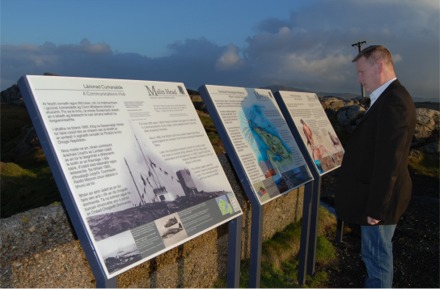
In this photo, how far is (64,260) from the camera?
3.14 m

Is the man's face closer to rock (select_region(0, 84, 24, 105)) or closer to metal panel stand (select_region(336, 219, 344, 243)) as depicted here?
metal panel stand (select_region(336, 219, 344, 243))

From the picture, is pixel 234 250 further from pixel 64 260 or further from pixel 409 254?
pixel 409 254

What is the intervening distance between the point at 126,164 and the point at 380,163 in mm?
2169

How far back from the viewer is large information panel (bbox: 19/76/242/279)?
2.32 m

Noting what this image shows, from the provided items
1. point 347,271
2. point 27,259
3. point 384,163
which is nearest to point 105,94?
point 27,259

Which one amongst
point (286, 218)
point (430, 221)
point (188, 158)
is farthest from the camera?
point (430, 221)

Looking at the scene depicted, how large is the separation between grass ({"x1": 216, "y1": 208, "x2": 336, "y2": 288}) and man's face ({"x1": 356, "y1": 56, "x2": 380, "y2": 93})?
9.35 feet

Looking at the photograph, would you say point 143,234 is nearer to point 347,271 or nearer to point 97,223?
point 97,223

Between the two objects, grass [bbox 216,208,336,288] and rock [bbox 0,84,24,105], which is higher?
rock [bbox 0,84,24,105]

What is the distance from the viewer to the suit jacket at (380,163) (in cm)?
340

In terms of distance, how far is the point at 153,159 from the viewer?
2877 mm

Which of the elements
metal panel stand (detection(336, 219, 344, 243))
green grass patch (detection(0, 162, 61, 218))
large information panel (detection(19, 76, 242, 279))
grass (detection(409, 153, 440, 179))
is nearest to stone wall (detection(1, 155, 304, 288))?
large information panel (detection(19, 76, 242, 279))

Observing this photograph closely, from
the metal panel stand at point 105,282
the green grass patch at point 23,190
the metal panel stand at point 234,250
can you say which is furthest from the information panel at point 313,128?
the green grass patch at point 23,190

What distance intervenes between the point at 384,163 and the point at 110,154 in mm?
2292
